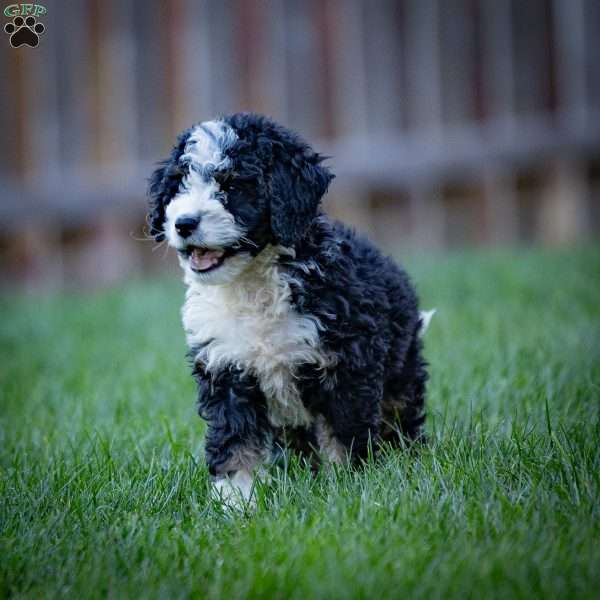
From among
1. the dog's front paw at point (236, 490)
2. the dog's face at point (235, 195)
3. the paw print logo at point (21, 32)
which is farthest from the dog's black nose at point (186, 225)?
the paw print logo at point (21, 32)

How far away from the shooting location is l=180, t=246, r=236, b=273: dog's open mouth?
11.3ft

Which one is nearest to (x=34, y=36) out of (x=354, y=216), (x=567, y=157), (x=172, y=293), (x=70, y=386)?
(x=70, y=386)

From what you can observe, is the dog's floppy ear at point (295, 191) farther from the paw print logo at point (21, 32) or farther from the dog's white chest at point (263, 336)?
the paw print logo at point (21, 32)

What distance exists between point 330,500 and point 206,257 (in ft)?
3.44

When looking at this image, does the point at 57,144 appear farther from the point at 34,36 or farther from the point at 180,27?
the point at 34,36

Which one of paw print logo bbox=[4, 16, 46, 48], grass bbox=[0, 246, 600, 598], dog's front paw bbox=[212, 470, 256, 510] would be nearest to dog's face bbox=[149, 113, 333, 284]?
dog's front paw bbox=[212, 470, 256, 510]

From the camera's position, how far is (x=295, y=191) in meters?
3.53

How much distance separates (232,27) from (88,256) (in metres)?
3.61

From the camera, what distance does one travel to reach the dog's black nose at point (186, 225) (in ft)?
11.0

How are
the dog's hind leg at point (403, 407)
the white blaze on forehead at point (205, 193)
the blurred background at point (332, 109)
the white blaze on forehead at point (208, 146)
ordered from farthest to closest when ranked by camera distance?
the blurred background at point (332, 109) → the dog's hind leg at point (403, 407) → the white blaze on forehead at point (208, 146) → the white blaze on forehead at point (205, 193)

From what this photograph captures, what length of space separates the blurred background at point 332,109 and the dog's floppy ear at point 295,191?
7.87 m

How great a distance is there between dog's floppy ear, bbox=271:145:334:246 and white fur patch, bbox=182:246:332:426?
0.13 meters

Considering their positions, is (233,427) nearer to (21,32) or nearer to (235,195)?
(235,195)

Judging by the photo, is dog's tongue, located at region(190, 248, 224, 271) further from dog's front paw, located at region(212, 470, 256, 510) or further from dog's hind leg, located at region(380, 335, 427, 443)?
dog's hind leg, located at region(380, 335, 427, 443)
